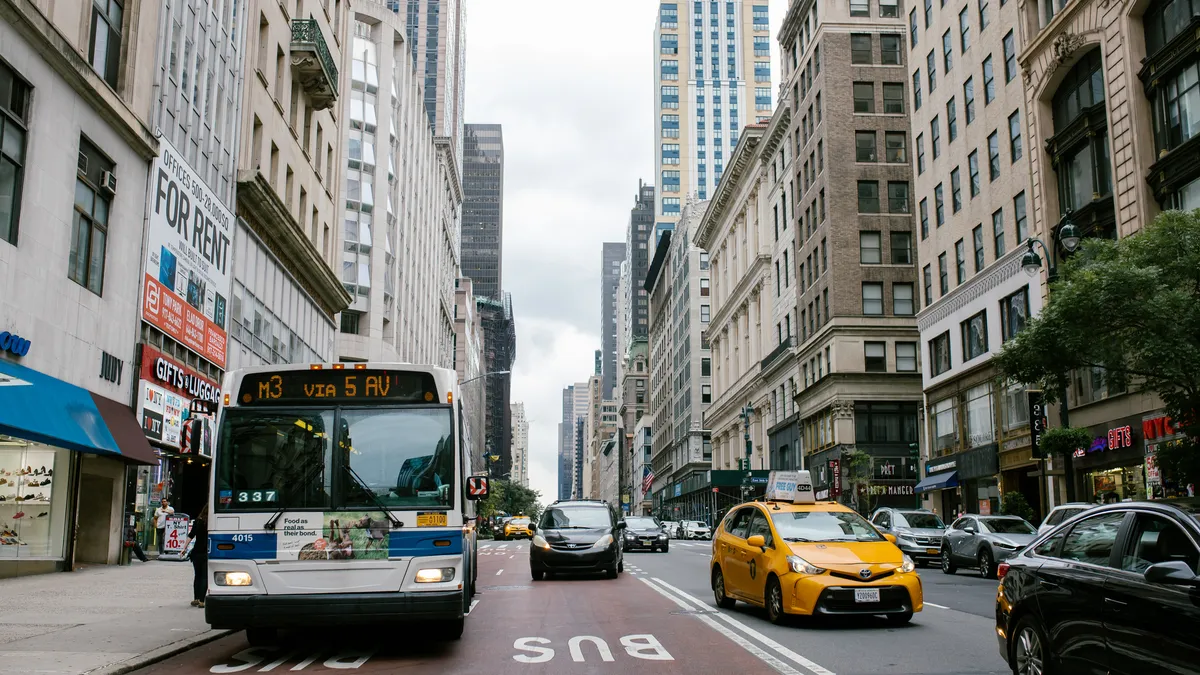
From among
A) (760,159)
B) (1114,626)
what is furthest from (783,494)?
(760,159)

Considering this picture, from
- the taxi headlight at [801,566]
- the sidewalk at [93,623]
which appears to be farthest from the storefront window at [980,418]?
the sidewalk at [93,623]

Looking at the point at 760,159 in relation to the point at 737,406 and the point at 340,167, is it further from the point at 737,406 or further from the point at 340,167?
the point at 340,167

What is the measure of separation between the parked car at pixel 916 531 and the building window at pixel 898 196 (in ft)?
102

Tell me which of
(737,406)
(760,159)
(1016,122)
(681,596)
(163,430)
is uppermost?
(760,159)

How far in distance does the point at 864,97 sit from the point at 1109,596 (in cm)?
5751

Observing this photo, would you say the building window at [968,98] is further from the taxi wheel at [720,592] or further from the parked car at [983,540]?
the taxi wheel at [720,592]

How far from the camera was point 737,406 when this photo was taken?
292 feet

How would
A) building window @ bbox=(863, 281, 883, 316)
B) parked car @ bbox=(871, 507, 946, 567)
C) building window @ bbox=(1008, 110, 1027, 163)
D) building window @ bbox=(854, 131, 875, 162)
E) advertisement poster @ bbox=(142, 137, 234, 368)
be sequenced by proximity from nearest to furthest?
1. advertisement poster @ bbox=(142, 137, 234, 368)
2. parked car @ bbox=(871, 507, 946, 567)
3. building window @ bbox=(1008, 110, 1027, 163)
4. building window @ bbox=(863, 281, 883, 316)
5. building window @ bbox=(854, 131, 875, 162)

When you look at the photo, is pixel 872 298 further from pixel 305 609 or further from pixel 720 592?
pixel 305 609

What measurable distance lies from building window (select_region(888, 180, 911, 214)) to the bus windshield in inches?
2087

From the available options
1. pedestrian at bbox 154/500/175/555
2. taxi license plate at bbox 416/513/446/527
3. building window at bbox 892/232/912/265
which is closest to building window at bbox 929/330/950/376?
building window at bbox 892/232/912/265

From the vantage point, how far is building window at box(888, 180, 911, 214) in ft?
197

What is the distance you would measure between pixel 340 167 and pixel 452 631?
39266 mm

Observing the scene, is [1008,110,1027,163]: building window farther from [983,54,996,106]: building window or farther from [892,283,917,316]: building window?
[892,283,917,316]: building window
